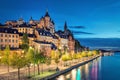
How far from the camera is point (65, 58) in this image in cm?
9556

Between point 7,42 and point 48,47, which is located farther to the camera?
point 48,47

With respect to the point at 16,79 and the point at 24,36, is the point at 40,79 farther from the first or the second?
the point at 24,36

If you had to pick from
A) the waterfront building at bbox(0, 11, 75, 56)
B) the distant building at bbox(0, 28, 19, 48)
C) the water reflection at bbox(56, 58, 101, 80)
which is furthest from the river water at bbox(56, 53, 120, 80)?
the distant building at bbox(0, 28, 19, 48)

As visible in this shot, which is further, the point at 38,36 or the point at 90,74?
the point at 38,36

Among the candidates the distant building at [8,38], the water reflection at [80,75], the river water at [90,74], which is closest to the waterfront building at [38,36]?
the distant building at [8,38]

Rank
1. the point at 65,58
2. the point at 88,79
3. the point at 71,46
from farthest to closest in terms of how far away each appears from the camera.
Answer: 1. the point at 71,46
2. the point at 65,58
3. the point at 88,79

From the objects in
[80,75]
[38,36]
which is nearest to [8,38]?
[38,36]

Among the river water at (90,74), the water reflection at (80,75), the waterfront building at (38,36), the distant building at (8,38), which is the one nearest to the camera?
the water reflection at (80,75)

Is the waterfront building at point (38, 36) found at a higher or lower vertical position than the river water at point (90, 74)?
higher

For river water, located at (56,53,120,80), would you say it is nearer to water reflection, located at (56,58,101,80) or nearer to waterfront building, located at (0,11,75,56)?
water reflection, located at (56,58,101,80)

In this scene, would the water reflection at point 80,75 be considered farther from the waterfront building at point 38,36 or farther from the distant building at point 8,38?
the distant building at point 8,38

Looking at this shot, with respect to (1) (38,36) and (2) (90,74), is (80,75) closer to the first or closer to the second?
(2) (90,74)

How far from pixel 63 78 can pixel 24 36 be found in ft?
151

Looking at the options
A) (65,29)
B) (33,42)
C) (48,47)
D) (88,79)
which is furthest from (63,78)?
(65,29)
